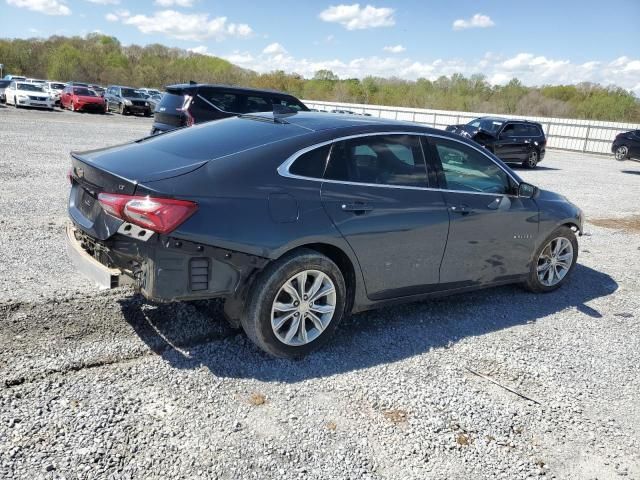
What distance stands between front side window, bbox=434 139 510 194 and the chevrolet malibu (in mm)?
14

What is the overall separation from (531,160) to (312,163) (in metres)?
17.0

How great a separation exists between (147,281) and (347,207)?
1.43 meters

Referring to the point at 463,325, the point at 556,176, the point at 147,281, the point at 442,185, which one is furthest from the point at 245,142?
the point at 556,176

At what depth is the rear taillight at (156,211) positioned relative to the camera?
3170 mm

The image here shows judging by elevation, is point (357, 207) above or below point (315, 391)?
above

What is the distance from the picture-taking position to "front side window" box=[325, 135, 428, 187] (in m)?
3.93

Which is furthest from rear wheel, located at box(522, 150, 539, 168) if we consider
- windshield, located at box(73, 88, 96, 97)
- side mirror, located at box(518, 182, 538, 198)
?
windshield, located at box(73, 88, 96, 97)

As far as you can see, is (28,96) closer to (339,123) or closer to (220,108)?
(220,108)

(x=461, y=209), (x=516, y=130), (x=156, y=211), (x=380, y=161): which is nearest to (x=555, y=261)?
(x=461, y=209)

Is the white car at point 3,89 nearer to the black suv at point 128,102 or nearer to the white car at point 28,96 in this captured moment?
the white car at point 28,96

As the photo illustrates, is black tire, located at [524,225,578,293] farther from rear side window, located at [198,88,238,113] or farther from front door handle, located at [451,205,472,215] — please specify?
rear side window, located at [198,88,238,113]

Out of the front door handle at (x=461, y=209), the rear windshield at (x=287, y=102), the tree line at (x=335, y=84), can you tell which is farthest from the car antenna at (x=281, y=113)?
the tree line at (x=335, y=84)

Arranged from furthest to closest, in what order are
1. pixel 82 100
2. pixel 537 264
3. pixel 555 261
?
pixel 82 100
pixel 555 261
pixel 537 264

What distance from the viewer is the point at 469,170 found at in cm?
479
